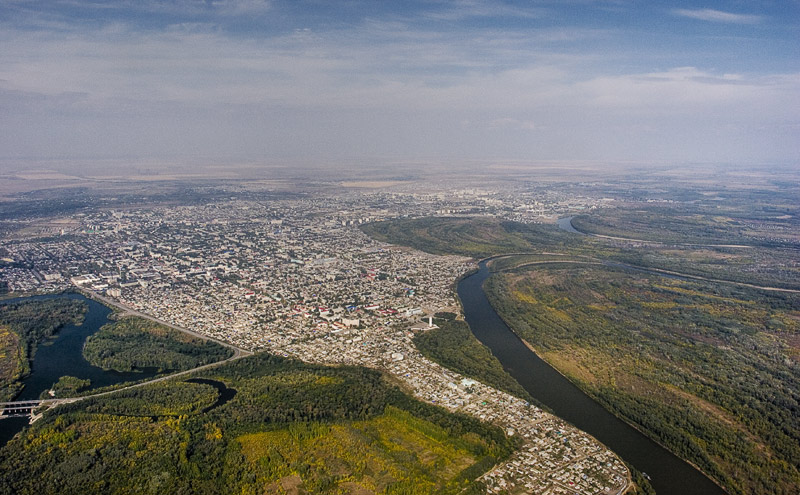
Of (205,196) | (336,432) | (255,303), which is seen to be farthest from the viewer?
(205,196)

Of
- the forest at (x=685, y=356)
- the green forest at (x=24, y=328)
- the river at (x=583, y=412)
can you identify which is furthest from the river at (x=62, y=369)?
the forest at (x=685, y=356)

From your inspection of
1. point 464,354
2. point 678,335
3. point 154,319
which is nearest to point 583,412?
point 464,354

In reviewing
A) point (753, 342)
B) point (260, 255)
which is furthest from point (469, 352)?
point (260, 255)

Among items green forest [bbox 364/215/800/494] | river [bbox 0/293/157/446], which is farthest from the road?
green forest [bbox 364/215/800/494]

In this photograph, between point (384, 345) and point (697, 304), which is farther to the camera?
point (697, 304)

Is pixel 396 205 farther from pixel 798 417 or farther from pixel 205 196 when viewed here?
pixel 798 417

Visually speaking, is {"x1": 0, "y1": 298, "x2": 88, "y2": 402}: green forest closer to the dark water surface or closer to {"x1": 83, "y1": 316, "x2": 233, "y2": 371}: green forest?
{"x1": 83, "y1": 316, "x2": 233, "y2": 371}: green forest

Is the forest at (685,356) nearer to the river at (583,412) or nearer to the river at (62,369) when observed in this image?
the river at (583,412)
